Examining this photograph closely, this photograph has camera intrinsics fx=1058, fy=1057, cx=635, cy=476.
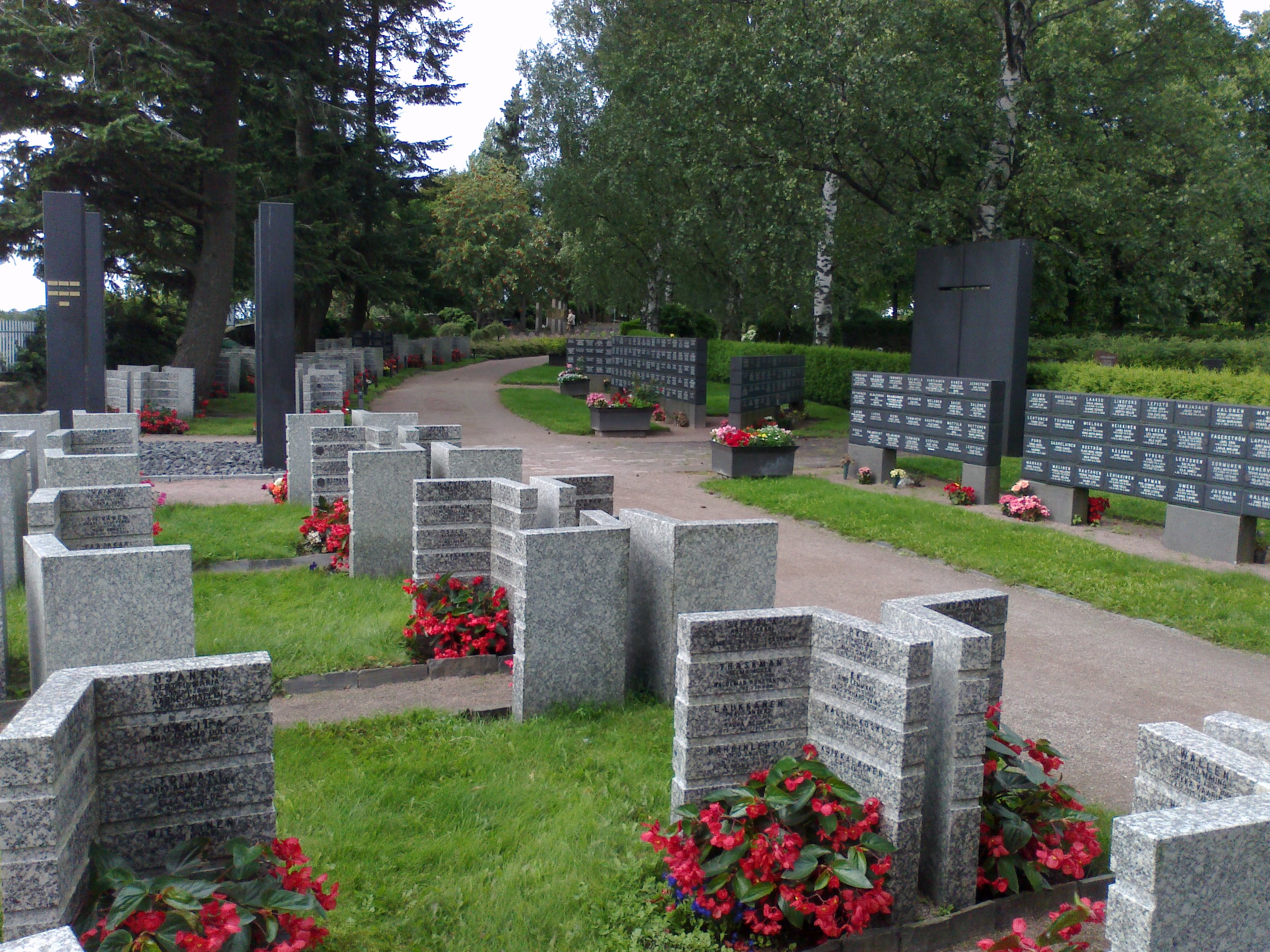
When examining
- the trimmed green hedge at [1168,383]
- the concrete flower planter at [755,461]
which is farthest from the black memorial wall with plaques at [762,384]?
the trimmed green hedge at [1168,383]

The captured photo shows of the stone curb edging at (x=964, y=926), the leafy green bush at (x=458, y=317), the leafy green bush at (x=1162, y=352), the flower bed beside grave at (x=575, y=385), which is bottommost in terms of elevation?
the stone curb edging at (x=964, y=926)

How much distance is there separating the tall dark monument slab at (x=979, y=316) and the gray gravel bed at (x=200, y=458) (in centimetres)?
1138

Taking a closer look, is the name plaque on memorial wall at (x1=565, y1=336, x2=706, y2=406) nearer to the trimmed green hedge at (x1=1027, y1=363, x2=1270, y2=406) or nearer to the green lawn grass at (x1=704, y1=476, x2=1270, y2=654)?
the trimmed green hedge at (x1=1027, y1=363, x2=1270, y2=406)

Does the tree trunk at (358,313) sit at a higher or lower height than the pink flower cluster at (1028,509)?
higher

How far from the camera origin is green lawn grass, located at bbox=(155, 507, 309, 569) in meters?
9.98

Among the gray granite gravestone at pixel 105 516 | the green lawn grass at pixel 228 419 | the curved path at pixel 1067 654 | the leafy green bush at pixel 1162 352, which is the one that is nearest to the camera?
the curved path at pixel 1067 654

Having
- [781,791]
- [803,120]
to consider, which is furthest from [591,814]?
[803,120]

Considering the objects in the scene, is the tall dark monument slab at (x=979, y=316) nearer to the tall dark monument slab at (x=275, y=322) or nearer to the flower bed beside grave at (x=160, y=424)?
the tall dark monument slab at (x=275, y=322)

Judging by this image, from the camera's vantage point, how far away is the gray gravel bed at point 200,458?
15812mm

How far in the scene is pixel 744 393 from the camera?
20.9m

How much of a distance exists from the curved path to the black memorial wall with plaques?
588cm

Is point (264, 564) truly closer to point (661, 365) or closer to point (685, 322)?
point (661, 365)

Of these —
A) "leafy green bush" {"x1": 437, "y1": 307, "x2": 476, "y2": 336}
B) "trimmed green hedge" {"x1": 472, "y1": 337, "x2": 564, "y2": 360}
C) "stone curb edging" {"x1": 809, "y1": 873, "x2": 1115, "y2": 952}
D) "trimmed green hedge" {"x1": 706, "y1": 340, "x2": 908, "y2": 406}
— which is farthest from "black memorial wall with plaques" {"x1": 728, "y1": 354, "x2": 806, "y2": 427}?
"leafy green bush" {"x1": 437, "y1": 307, "x2": 476, "y2": 336}

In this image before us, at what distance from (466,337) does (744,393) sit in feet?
108
